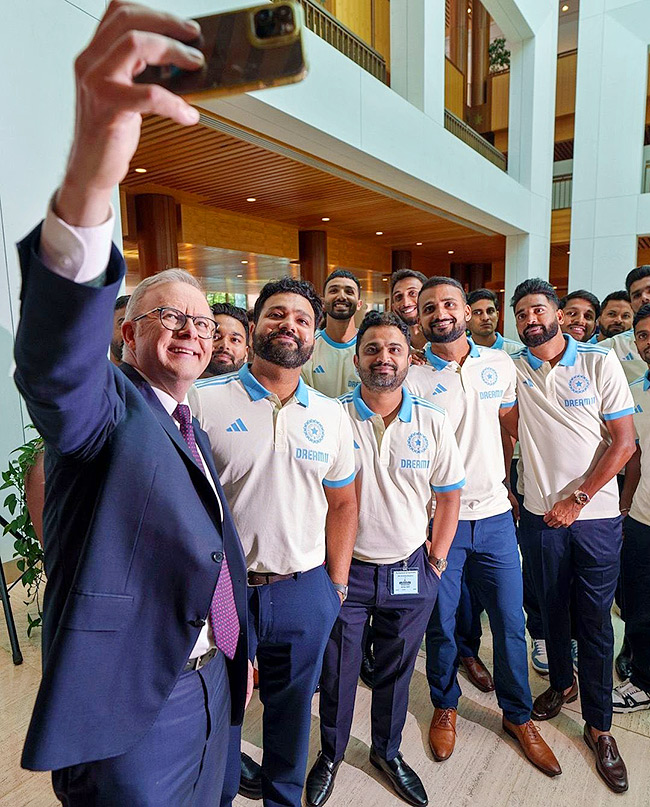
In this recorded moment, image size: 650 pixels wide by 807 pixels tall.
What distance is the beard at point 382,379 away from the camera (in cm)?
217

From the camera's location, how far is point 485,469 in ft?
8.14

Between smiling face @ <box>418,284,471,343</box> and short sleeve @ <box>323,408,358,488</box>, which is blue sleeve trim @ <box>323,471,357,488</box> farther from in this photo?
smiling face @ <box>418,284,471,343</box>

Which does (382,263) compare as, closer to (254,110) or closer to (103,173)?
(254,110)

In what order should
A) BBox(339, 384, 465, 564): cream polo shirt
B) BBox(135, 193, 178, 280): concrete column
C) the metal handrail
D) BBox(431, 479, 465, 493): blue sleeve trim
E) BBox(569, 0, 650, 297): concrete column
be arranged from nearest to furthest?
BBox(339, 384, 465, 564): cream polo shirt
BBox(431, 479, 465, 493): blue sleeve trim
BBox(135, 193, 178, 280): concrete column
the metal handrail
BBox(569, 0, 650, 297): concrete column

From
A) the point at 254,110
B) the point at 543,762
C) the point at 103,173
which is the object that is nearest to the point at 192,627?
the point at 103,173

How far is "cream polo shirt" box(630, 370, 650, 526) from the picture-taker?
2506mm

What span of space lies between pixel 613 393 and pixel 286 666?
6.33ft

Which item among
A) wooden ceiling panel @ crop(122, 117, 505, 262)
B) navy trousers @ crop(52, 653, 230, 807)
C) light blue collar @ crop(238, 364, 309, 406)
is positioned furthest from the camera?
wooden ceiling panel @ crop(122, 117, 505, 262)

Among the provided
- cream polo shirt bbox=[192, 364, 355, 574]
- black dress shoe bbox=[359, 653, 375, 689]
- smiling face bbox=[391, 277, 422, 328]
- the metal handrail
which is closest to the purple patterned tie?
cream polo shirt bbox=[192, 364, 355, 574]

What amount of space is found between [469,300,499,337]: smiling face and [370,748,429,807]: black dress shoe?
314 cm

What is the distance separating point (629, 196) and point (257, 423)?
1221 cm

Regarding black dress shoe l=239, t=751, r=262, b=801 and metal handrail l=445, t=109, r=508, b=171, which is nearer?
black dress shoe l=239, t=751, r=262, b=801

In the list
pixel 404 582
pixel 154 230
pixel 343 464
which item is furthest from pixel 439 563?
pixel 154 230

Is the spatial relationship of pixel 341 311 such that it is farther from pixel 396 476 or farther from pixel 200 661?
pixel 200 661
